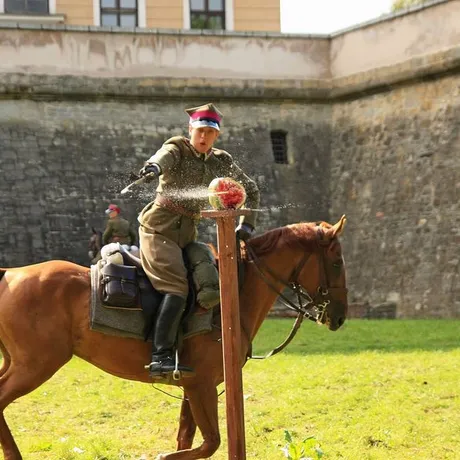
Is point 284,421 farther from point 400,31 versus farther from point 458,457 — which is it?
point 400,31

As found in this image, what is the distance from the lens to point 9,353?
7270 millimetres

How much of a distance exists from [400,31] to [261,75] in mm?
2981

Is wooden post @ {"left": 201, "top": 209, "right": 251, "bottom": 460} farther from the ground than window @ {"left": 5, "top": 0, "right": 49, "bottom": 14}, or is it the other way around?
window @ {"left": 5, "top": 0, "right": 49, "bottom": 14}

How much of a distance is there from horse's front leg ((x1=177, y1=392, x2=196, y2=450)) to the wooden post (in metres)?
1.38

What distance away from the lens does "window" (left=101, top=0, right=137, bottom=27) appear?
27.7 meters

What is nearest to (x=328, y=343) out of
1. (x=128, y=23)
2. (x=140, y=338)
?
(x=140, y=338)

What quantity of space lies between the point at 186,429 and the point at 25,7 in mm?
21587

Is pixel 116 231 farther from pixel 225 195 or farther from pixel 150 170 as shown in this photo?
pixel 225 195

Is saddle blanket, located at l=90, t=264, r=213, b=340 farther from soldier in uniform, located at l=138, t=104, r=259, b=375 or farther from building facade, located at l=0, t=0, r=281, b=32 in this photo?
building facade, located at l=0, t=0, r=281, b=32

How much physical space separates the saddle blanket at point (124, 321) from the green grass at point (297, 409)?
1.44 metres

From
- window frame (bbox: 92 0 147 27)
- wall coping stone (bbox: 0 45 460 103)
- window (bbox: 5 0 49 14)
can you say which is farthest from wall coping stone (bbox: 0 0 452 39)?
window frame (bbox: 92 0 147 27)

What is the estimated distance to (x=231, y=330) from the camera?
6.21 m

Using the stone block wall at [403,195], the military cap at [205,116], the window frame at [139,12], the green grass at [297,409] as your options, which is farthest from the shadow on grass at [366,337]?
the window frame at [139,12]

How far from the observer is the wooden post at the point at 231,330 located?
612cm
